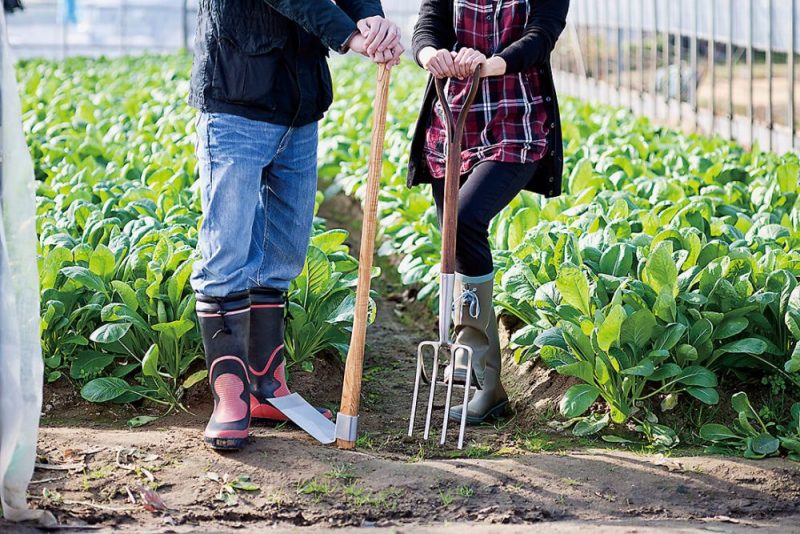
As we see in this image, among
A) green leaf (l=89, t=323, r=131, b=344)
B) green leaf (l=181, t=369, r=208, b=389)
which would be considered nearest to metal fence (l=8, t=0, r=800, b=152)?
green leaf (l=181, t=369, r=208, b=389)

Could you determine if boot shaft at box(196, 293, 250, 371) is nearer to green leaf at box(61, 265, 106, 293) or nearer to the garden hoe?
the garden hoe

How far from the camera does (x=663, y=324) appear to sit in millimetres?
3896

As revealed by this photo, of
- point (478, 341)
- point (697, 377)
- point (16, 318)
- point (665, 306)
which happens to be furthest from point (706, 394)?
point (16, 318)

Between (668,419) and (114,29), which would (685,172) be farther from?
(114,29)

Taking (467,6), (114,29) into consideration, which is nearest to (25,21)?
(114,29)

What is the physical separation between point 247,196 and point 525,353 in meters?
1.38

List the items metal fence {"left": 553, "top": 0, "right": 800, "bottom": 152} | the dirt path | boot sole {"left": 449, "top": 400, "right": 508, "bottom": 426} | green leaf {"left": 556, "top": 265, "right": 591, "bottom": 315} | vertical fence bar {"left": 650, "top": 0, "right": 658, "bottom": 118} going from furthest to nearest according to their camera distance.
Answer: vertical fence bar {"left": 650, "top": 0, "right": 658, "bottom": 118} < metal fence {"left": 553, "top": 0, "right": 800, "bottom": 152} < boot sole {"left": 449, "top": 400, "right": 508, "bottom": 426} < green leaf {"left": 556, "top": 265, "right": 591, "bottom": 315} < the dirt path

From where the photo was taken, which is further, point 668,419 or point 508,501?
point 668,419

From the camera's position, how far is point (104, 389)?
401cm

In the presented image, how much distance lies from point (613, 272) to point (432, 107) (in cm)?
93

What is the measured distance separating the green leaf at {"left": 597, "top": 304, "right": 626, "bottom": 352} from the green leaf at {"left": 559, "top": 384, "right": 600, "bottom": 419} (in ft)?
0.60

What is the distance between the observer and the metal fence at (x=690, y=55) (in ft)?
28.1

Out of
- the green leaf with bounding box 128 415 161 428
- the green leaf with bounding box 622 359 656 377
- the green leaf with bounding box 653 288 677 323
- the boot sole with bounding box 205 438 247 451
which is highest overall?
the green leaf with bounding box 653 288 677 323

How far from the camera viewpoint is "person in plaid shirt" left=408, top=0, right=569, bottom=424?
149 inches
